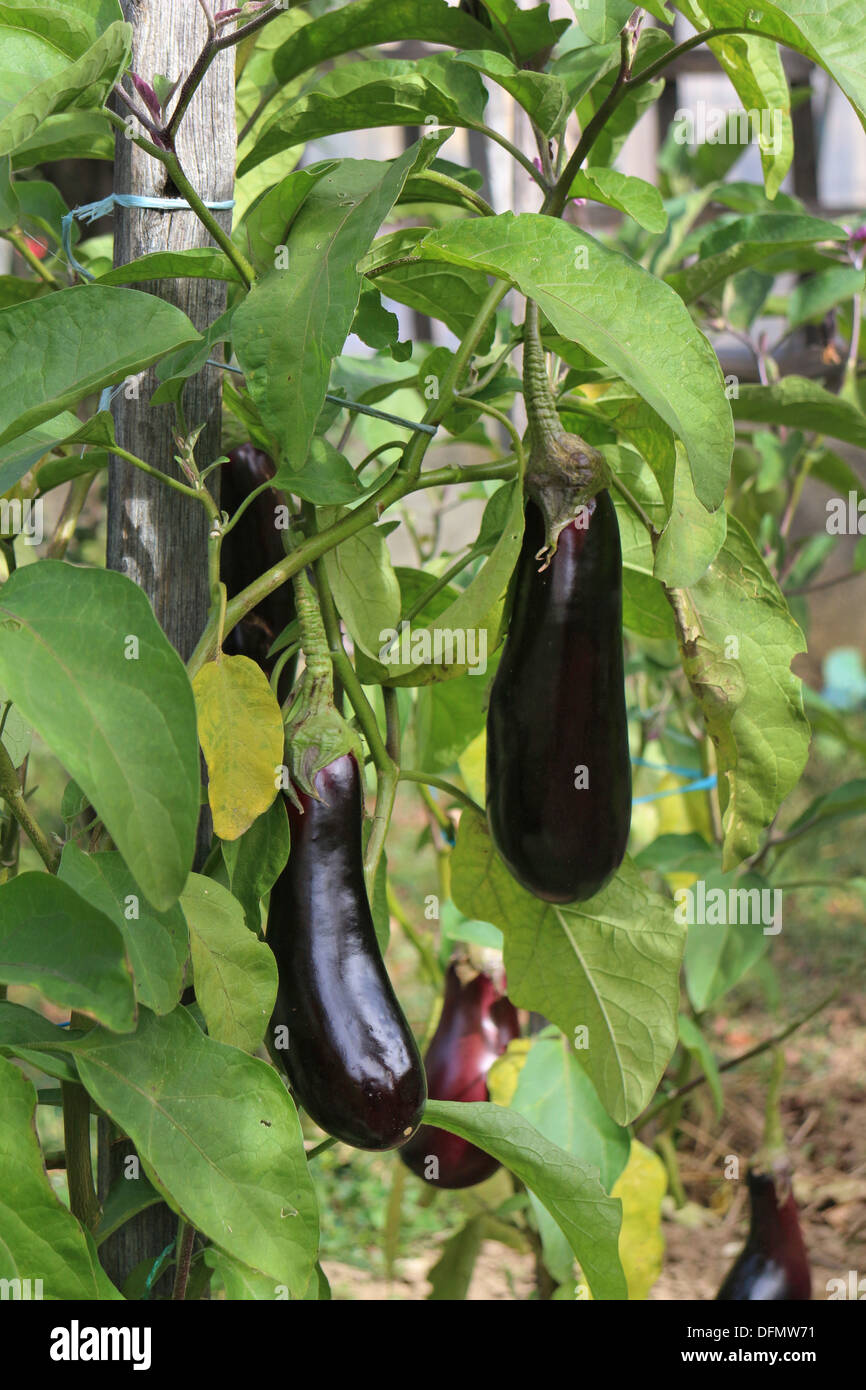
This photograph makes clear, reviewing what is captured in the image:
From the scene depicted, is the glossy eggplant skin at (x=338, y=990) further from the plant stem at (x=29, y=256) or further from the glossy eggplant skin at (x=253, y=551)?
the plant stem at (x=29, y=256)

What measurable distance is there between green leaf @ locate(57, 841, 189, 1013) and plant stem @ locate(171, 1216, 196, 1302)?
0.17 m

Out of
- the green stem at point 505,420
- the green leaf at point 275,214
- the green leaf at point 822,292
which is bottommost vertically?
the green stem at point 505,420

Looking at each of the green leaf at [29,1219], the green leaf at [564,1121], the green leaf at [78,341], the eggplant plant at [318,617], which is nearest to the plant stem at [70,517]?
the eggplant plant at [318,617]

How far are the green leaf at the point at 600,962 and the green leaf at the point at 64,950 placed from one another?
0.26m

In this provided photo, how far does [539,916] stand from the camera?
683mm

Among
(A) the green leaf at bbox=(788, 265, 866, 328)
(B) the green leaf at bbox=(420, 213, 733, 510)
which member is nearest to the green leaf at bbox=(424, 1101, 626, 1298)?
(B) the green leaf at bbox=(420, 213, 733, 510)

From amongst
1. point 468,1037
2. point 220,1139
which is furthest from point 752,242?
point 468,1037

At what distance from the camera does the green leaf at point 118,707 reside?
1.28 ft

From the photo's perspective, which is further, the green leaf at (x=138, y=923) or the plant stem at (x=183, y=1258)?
the plant stem at (x=183, y=1258)

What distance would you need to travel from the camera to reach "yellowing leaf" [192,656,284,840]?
20.5 inches

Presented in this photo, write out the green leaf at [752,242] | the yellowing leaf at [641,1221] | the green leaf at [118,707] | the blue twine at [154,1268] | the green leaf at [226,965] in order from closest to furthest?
the green leaf at [118,707]
the green leaf at [226,965]
the blue twine at [154,1268]
the green leaf at [752,242]
the yellowing leaf at [641,1221]

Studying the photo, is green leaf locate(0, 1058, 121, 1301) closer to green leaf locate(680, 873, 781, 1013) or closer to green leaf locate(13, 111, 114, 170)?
green leaf locate(13, 111, 114, 170)

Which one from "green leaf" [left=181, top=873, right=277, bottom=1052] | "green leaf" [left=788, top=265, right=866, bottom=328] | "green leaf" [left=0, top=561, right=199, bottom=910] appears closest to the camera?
"green leaf" [left=0, top=561, right=199, bottom=910]
